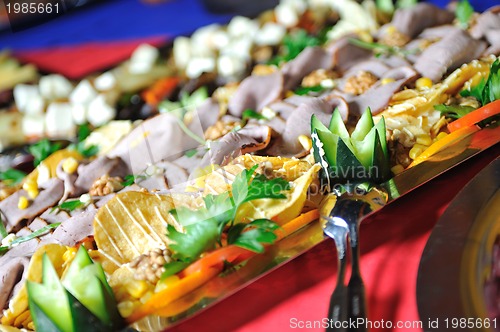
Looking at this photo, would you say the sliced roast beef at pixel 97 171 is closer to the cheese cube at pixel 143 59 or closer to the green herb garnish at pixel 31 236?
the green herb garnish at pixel 31 236

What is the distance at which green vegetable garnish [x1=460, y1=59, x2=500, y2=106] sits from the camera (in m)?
1.62

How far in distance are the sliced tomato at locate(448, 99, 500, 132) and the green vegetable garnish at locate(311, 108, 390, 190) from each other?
0.27 m

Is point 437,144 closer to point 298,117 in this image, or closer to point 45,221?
point 298,117

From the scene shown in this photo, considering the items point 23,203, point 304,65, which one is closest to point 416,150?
point 304,65

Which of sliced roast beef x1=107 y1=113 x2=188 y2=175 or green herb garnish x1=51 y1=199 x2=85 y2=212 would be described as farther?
sliced roast beef x1=107 y1=113 x2=188 y2=175

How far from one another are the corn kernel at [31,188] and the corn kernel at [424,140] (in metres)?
1.19

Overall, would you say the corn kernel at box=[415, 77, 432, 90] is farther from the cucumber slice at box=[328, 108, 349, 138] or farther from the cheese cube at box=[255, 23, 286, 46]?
the cheese cube at box=[255, 23, 286, 46]

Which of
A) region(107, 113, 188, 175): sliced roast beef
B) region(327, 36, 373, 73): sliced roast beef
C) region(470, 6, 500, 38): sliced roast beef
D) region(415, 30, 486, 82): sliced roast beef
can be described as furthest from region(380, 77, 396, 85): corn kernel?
region(107, 113, 188, 175): sliced roast beef

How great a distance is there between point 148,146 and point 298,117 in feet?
1.69

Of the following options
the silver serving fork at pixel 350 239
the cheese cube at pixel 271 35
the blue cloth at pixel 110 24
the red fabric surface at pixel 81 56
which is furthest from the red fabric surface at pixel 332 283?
the blue cloth at pixel 110 24

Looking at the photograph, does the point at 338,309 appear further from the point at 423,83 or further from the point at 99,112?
the point at 99,112

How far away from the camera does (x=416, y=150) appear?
1533 mm

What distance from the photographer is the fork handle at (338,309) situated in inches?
39.8

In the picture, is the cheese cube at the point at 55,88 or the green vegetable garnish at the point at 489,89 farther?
the cheese cube at the point at 55,88
